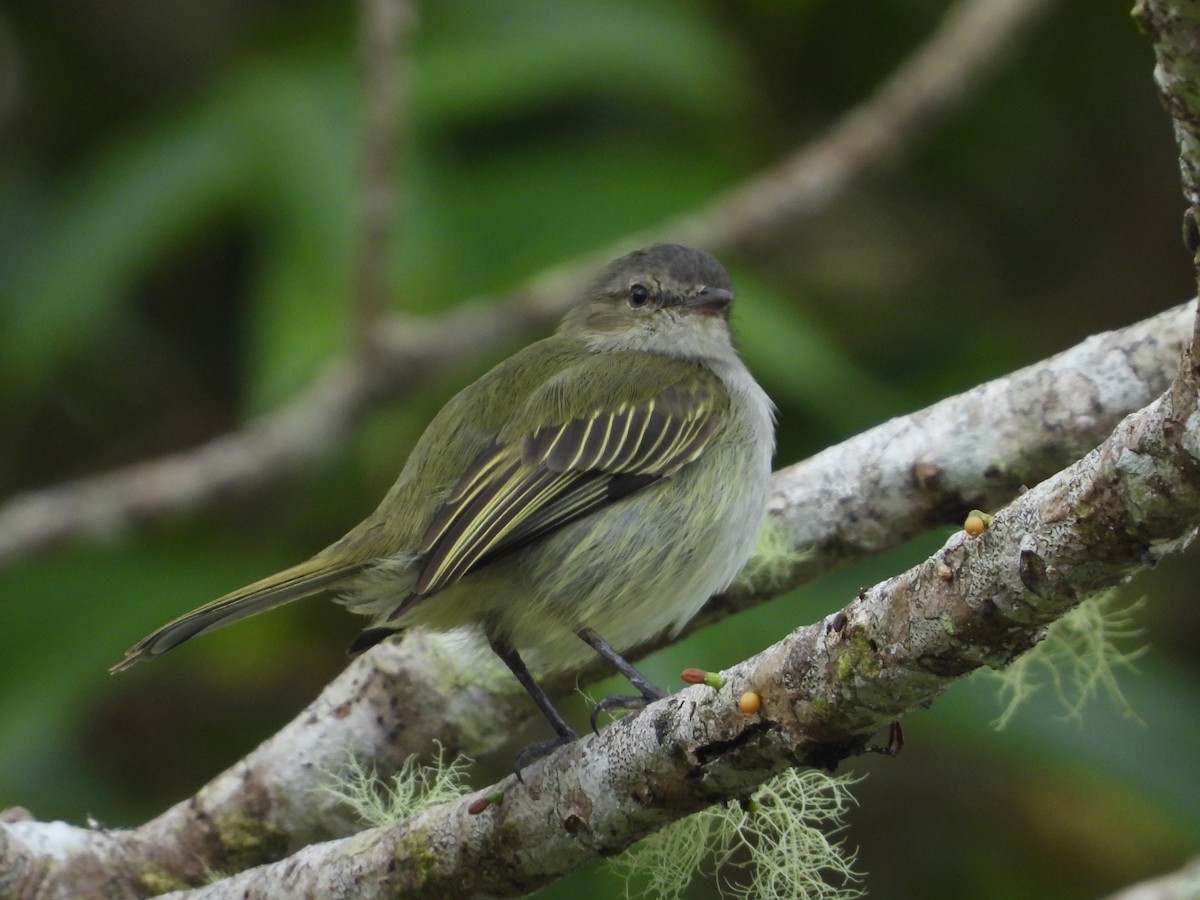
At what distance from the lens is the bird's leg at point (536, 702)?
3.06m

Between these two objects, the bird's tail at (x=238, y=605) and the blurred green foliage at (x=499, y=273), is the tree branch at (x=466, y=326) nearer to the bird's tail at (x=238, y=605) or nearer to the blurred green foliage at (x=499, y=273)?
the blurred green foliage at (x=499, y=273)

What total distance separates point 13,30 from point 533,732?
3.97 metres

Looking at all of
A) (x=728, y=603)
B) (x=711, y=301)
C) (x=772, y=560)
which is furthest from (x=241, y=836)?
(x=711, y=301)

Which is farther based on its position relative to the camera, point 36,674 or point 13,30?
point 13,30

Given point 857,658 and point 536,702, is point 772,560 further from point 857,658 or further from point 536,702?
point 857,658

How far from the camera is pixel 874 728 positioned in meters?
2.27

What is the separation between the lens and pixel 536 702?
3504 mm

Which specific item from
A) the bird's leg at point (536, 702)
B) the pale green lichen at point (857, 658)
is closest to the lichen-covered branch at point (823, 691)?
the pale green lichen at point (857, 658)

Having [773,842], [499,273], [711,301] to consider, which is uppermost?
[499,273]

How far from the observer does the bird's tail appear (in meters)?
3.33

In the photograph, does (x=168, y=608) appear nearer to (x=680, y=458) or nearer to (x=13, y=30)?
(x=680, y=458)

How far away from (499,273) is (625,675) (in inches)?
88.9

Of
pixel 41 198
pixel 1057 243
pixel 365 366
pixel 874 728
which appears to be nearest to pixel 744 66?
pixel 1057 243

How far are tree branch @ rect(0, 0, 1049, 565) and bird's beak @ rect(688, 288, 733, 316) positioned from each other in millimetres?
735
